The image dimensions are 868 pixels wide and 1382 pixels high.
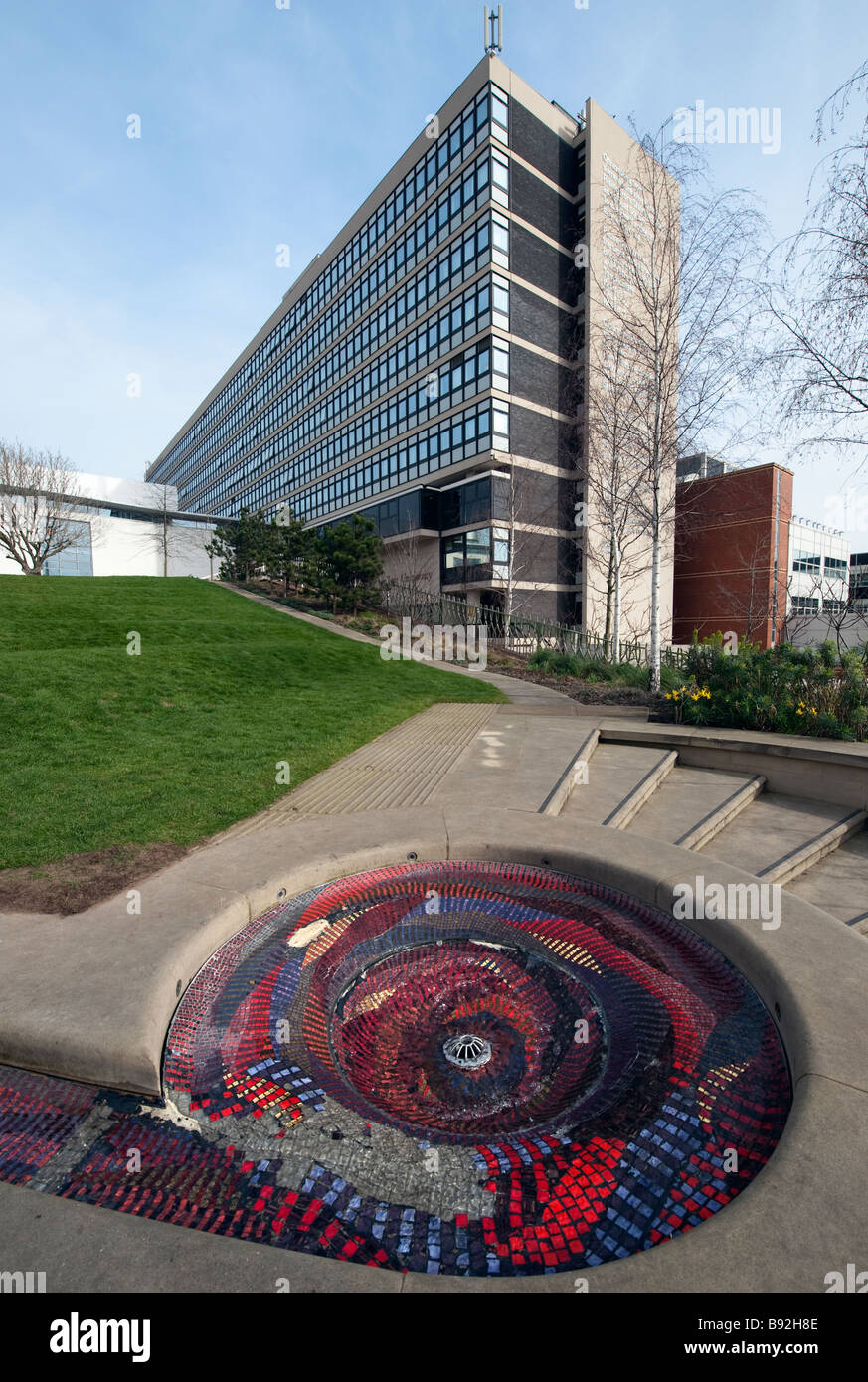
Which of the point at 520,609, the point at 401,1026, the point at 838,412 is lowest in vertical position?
the point at 401,1026

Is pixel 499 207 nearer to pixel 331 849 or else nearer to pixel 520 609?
pixel 520 609

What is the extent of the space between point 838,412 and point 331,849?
11.0 m

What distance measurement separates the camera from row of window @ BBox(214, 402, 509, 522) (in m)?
31.9

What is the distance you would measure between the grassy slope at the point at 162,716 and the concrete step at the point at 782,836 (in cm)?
502

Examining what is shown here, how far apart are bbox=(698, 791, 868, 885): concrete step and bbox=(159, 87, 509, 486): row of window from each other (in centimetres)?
3956

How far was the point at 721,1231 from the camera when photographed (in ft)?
6.40

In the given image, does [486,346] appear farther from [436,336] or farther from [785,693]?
[785,693]

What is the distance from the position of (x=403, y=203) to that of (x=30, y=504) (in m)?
31.6

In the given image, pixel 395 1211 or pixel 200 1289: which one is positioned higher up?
pixel 200 1289

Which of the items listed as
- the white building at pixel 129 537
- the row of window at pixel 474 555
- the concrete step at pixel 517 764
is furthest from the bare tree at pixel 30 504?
the concrete step at pixel 517 764

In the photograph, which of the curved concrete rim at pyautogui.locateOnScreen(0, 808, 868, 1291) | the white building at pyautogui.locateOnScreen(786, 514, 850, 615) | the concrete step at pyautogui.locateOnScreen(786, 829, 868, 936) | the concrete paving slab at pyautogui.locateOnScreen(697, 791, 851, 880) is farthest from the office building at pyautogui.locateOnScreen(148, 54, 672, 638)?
the curved concrete rim at pyautogui.locateOnScreen(0, 808, 868, 1291)

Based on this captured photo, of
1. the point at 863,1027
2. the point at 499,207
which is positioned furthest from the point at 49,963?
the point at 499,207

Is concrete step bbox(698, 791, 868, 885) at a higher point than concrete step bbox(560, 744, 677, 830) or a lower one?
lower

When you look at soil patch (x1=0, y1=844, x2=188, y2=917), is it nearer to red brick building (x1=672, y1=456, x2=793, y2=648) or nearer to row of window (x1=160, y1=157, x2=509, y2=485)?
red brick building (x1=672, y1=456, x2=793, y2=648)
